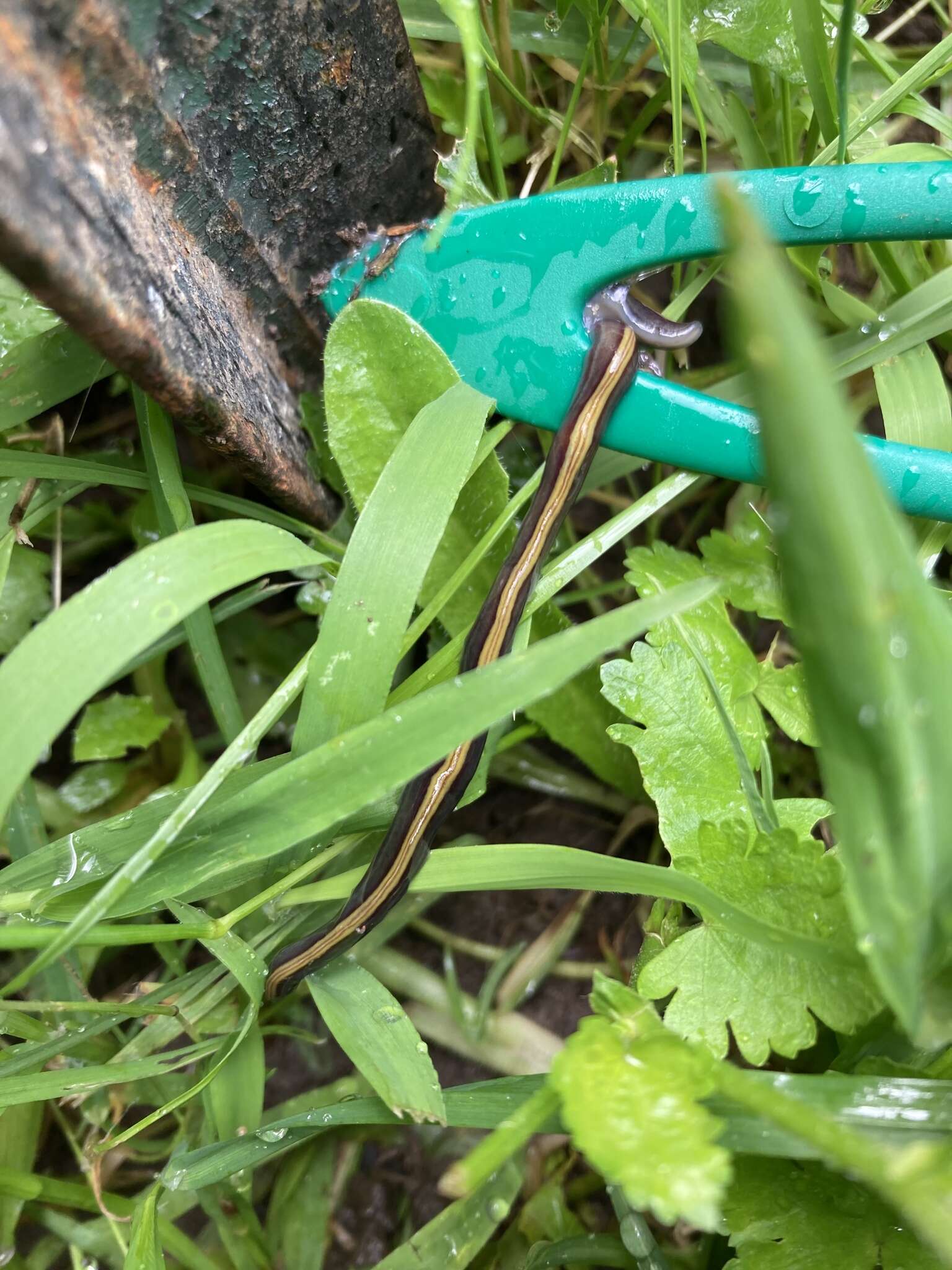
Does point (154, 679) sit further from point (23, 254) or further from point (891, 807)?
point (891, 807)

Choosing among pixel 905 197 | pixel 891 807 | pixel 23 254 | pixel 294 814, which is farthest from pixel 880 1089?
pixel 23 254

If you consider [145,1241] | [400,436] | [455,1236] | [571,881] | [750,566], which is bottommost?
[455,1236]

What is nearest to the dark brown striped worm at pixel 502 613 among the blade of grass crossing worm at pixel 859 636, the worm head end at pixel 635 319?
the worm head end at pixel 635 319

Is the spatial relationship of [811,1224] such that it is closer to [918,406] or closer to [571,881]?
[571,881]

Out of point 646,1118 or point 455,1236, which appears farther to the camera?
point 455,1236

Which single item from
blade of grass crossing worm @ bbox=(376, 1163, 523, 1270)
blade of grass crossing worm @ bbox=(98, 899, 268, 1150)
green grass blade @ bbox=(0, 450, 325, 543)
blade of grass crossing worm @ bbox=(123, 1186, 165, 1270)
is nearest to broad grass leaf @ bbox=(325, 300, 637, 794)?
green grass blade @ bbox=(0, 450, 325, 543)

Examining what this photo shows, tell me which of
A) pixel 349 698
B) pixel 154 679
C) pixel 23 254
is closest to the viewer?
pixel 23 254

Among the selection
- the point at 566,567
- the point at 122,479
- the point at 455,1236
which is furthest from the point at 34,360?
the point at 455,1236

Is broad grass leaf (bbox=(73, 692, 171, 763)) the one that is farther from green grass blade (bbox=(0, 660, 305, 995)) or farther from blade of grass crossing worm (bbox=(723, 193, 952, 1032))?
blade of grass crossing worm (bbox=(723, 193, 952, 1032))
